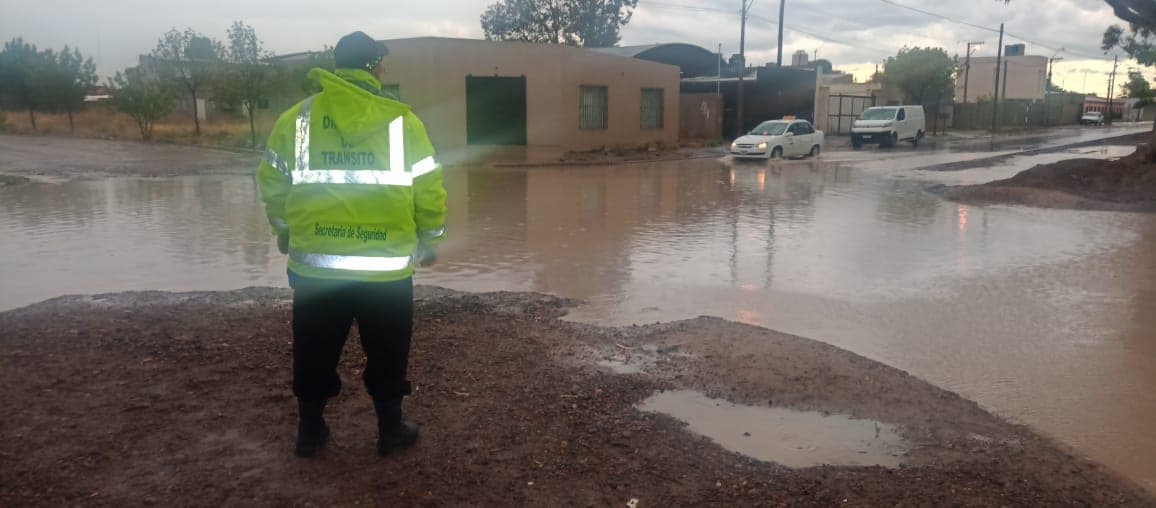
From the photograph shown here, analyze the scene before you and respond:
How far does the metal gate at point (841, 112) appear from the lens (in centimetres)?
4875

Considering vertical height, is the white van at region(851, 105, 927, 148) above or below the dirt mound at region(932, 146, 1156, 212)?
above

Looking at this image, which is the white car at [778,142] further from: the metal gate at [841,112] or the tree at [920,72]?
the tree at [920,72]

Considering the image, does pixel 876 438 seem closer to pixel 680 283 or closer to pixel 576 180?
pixel 680 283

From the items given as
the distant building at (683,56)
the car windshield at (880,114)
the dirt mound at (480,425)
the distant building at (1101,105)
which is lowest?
the dirt mound at (480,425)

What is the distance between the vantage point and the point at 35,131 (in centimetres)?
3844

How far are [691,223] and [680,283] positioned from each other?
460 cm

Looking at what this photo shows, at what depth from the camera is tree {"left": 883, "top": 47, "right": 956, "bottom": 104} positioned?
180 feet

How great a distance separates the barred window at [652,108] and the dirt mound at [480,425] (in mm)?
30688

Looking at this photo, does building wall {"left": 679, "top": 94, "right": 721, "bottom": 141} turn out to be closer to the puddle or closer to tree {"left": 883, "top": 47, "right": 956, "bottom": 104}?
tree {"left": 883, "top": 47, "right": 956, "bottom": 104}

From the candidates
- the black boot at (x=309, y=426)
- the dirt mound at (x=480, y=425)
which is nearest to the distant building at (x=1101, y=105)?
the dirt mound at (x=480, y=425)

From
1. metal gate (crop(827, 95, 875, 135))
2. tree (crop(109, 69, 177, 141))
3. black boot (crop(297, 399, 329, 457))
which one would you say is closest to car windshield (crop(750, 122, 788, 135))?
metal gate (crop(827, 95, 875, 135))

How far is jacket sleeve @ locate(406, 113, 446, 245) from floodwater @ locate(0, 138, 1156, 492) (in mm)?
3318

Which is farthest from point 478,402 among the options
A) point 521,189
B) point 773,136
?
point 773,136

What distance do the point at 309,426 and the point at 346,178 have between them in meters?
1.13
